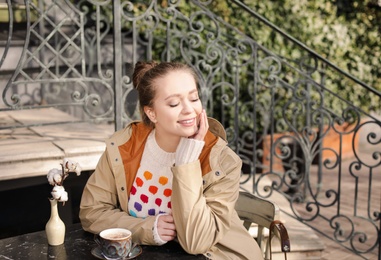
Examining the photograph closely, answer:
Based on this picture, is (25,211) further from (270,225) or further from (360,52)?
(360,52)

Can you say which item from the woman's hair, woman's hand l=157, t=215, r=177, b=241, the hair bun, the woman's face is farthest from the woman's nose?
woman's hand l=157, t=215, r=177, b=241

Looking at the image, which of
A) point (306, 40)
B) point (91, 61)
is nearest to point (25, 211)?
point (91, 61)

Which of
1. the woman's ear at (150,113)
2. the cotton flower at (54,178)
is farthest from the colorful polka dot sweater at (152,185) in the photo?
the cotton flower at (54,178)

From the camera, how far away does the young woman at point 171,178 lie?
228cm

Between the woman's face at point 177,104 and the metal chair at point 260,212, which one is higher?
the woman's face at point 177,104

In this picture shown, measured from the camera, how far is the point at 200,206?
2275mm

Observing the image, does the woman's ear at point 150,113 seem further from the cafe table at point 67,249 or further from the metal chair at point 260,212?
the metal chair at point 260,212

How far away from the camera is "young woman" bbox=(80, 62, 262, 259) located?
2283 mm

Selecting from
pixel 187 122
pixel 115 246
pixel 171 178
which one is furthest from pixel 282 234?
pixel 115 246

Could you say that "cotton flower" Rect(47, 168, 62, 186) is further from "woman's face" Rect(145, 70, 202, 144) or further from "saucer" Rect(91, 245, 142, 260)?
"woman's face" Rect(145, 70, 202, 144)

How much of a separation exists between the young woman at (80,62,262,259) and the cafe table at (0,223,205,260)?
0.04m

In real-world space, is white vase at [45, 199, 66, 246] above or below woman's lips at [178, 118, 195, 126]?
below

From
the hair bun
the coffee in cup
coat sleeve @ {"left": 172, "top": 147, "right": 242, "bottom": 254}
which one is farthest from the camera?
the hair bun

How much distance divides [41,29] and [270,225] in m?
4.08
